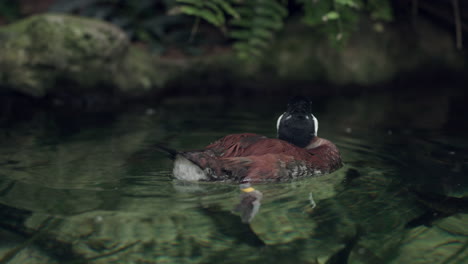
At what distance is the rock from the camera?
7.63 meters

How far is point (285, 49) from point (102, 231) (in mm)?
6965

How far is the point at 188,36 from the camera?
9.13m

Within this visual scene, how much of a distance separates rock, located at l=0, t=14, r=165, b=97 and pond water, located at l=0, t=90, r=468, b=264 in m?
1.76

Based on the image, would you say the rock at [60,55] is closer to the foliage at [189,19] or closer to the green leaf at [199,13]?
the foliage at [189,19]

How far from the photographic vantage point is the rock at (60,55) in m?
7.63

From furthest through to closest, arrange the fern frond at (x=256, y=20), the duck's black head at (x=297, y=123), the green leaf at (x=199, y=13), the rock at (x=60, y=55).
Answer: the rock at (x=60, y=55), the fern frond at (x=256, y=20), the green leaf at (x=199, y=13), the duck's black head at (x=297, y=123)

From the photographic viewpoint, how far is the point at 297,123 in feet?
15.1

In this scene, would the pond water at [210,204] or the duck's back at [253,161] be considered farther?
the duck's back at [253,161]

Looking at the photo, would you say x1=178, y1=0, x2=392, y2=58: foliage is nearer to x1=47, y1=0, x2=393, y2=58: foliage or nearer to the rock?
x1=47, y1=0, x2=393, y2=58: foliage

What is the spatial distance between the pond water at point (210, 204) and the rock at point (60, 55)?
5.78ft

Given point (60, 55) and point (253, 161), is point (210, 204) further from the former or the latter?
point (60, 55)

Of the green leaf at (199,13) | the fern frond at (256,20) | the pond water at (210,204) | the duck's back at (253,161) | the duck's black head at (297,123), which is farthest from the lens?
Answer: the fern frond at (256,20)

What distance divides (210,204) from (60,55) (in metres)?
5.17

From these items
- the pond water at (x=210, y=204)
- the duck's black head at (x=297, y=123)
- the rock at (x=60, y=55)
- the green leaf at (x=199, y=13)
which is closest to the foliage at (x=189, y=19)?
the green leaf at (x=199, y=13)
